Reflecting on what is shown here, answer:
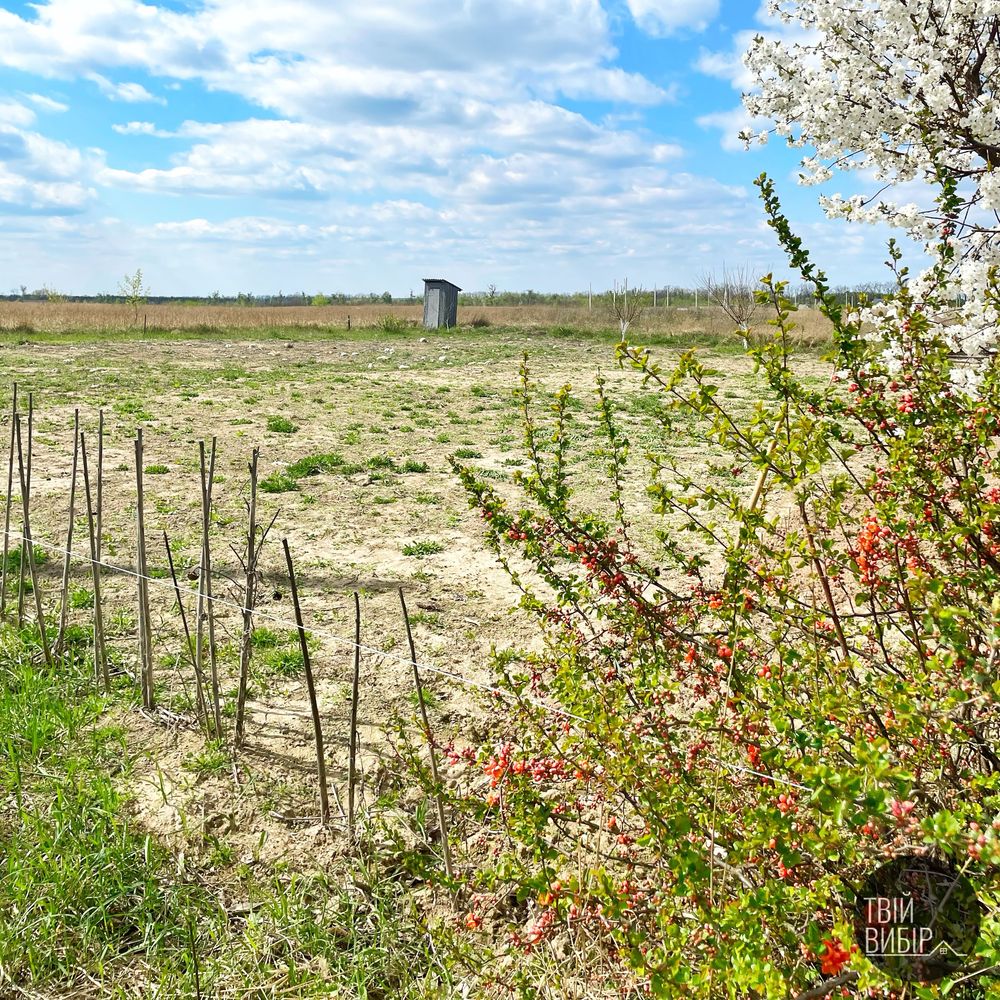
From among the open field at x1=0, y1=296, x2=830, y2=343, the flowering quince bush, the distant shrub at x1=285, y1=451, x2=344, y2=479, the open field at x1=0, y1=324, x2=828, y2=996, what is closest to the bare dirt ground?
the open field at x1=0, y1=324, x2=828, y2=996

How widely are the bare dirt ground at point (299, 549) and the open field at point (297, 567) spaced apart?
0.04ft

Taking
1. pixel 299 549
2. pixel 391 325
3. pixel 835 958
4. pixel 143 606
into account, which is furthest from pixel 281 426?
pixel 391 325

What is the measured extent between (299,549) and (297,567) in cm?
42

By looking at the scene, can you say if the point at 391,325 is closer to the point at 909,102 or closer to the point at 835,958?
the point at 909,102

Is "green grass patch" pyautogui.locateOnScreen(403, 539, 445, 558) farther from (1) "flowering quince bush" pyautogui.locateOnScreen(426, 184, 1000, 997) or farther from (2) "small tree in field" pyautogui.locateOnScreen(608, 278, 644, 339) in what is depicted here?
(2) "small tree in field" pyautogui.locateOnScreen(608, 278, 644, 339)

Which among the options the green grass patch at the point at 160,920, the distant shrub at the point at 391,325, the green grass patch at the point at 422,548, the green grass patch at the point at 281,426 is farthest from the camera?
the distant shrub at the point at 391,325

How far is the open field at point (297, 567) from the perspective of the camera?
296cm

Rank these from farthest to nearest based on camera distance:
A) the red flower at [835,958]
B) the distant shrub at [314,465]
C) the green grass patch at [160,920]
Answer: the distant shrub at [314,465] < the green grass patch at [160,920] < the red flower at [835,958]

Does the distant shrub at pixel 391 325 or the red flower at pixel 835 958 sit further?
the distant shrub at pixel 391 325

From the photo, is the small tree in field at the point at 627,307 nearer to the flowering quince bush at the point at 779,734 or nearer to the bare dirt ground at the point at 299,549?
the bare dirt ground at the point at 299,549

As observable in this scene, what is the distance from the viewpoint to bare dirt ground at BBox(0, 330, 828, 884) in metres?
3.19

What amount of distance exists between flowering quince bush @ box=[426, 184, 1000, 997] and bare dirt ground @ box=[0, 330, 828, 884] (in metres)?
0.53

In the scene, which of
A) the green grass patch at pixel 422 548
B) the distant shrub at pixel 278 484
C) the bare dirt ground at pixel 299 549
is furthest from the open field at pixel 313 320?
the green grass patch at pixel 422 548

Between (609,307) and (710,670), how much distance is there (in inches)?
1394
